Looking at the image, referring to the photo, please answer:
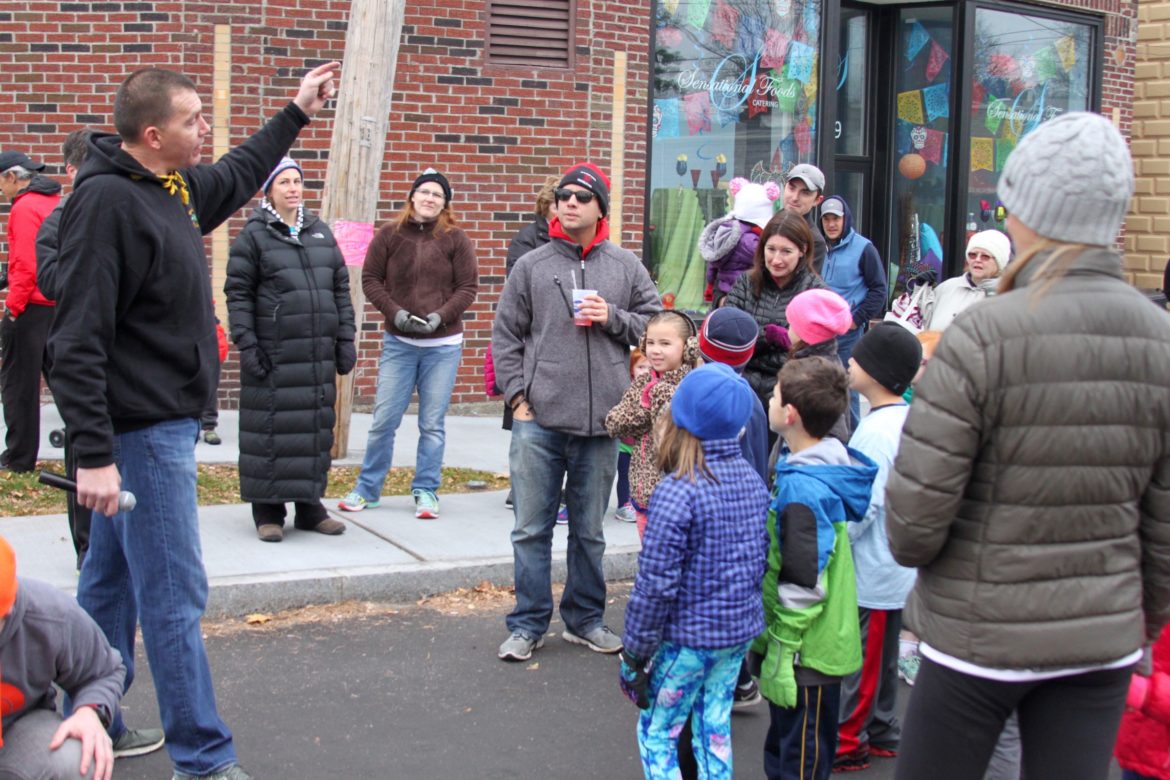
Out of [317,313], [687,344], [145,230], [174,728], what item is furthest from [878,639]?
[317,313]

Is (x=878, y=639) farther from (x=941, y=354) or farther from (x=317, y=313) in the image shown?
(x=317, y=313)

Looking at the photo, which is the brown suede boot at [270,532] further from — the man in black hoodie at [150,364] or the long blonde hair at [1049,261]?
the long blonde hair at [1049,261]

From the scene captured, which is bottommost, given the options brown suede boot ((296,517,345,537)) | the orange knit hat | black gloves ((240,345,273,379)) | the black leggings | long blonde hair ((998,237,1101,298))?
brown suede boot ((296,517,345,537))

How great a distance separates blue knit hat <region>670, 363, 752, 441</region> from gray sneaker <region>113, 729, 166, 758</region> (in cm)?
209

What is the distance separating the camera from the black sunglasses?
546 cm

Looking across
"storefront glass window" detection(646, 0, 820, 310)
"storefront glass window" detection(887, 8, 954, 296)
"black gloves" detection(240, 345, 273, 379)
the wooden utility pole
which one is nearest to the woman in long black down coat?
"black gloves" detection(240, 345, 273, 379)

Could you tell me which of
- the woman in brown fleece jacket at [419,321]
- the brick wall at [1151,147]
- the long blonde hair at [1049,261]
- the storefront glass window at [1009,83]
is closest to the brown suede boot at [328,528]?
the woman in brown fleece jacket at [419,321]

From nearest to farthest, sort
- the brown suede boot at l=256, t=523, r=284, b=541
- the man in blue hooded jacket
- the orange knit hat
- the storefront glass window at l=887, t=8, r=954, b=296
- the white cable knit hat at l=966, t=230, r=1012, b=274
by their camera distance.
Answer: the orange knit hat
the brown suede boot at l=256, t=523, r=284, b=541
the white cable knit hat at l=966, t=230, r=1012, b=274
the man in blue hooded jacket
the storefront glass window at l=887, t=8, r=954, b=296

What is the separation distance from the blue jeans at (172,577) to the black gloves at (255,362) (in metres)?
2.67

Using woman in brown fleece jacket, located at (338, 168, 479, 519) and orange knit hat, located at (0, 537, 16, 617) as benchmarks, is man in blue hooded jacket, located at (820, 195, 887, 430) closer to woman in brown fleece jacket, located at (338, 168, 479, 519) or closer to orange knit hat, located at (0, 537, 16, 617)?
woman in brown fleece jacket, located at (338, 168, 479, 519)

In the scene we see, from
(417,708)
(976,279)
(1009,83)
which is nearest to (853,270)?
(976,279)

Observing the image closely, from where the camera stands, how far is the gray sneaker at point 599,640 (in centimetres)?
568

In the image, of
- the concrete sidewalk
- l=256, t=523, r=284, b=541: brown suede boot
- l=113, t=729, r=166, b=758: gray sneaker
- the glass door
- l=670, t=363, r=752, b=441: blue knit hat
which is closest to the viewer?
l=670, t=363, r=752, b=441: blue knit hat

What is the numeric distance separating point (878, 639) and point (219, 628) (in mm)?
2930
